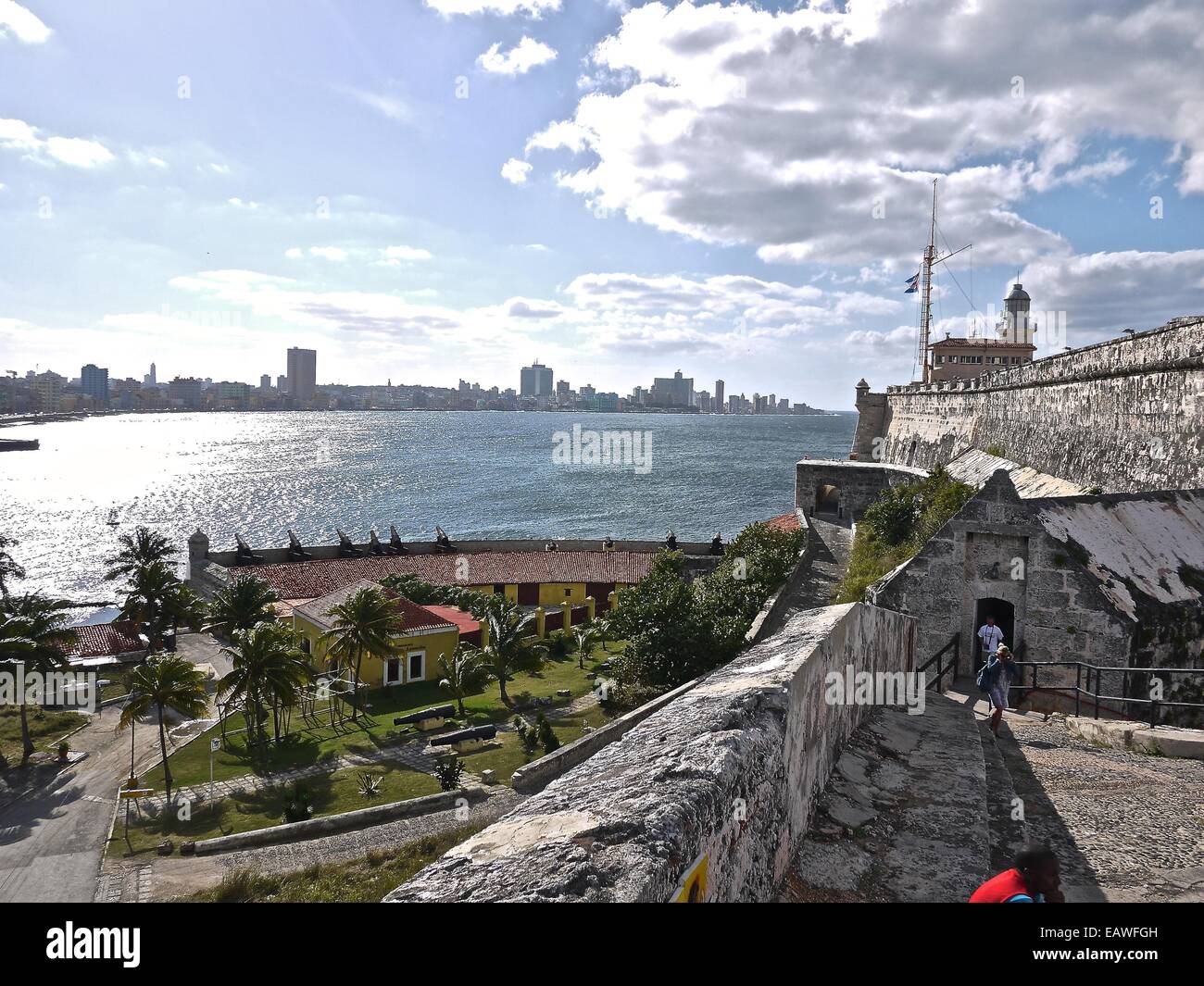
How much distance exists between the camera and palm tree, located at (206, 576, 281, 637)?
35281 mm

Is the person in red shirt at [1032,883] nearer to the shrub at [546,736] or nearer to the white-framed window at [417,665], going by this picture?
the shrub at [546,736]

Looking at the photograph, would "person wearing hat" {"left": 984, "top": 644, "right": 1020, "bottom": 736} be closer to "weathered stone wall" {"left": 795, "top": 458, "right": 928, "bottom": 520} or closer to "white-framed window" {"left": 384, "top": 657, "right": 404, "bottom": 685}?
"weathered stone wall" {"left": 795, "top": 458, "right": 928, "bottom": 520}

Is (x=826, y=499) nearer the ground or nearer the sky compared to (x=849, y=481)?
nearer the ground

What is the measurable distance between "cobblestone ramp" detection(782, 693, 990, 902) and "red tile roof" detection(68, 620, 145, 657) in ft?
140

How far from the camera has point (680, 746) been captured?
3314 millimetres

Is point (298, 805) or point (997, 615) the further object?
point (298, 805)

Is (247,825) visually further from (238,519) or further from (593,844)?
(238,519)

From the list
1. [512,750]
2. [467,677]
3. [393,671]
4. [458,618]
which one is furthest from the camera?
[458,618]

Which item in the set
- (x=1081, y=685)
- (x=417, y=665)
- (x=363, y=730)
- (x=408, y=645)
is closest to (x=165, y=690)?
(x=363, y=730)

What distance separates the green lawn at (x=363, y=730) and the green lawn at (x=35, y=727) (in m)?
6.79

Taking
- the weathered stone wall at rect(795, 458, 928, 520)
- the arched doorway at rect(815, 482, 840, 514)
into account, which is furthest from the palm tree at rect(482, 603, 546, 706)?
the arched doorway at rect(815, 482, 840, 514)

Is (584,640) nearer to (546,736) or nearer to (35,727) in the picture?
(546,736)

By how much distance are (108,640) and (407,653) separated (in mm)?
18419

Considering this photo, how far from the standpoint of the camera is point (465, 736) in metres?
24.5
